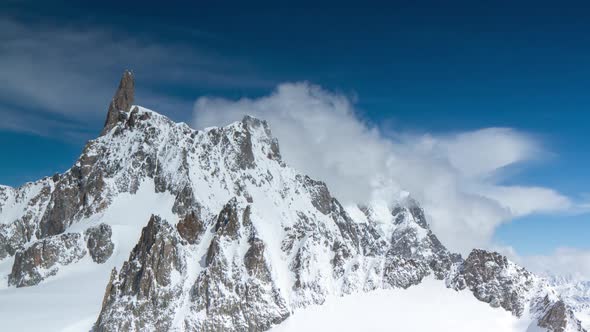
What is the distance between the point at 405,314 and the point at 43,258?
12123 cm

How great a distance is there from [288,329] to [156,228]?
46534 millimetres

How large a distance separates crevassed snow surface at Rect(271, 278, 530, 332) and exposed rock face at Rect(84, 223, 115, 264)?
237ft

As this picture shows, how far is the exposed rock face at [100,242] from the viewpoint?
7643 inches

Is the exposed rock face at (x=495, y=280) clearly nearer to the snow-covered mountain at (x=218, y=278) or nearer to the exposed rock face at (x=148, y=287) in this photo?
the snow-covered mountain at (x=218, y=278)

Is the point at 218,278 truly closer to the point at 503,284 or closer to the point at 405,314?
the point at 405,314

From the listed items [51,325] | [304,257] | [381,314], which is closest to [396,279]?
[381,314]

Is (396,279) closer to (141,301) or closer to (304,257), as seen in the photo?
(304,257)

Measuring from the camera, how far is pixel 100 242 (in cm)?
19525

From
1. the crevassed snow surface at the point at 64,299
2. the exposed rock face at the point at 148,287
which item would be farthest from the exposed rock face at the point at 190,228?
the crevassed snow surface at the point at 64,299

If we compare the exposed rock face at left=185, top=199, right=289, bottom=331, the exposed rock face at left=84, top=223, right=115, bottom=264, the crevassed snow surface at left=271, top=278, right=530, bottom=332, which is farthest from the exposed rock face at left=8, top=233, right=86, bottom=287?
the crevassed snow surface at left=271, top=278, right=530, bottom=332

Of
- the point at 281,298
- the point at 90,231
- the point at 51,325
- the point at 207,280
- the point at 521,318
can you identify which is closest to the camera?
the point at 51,325

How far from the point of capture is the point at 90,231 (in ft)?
650

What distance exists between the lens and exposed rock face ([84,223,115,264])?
637 ft

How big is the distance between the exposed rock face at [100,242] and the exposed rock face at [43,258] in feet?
11.6
